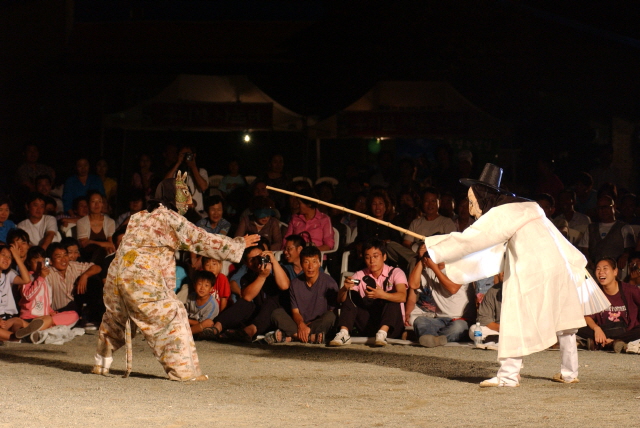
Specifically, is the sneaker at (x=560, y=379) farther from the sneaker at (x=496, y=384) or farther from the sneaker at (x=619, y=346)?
the sneaker at (x=619, y=346)

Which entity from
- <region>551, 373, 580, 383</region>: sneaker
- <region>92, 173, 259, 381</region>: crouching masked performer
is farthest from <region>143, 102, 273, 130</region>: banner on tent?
<region>551, 373, 580, 383</region>: sneaker

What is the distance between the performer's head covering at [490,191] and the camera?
19.8 feet

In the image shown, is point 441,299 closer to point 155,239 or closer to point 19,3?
point 155,239

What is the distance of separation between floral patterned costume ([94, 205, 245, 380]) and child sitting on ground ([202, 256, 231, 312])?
252 cm

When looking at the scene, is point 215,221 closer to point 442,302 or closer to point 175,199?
point 442,302

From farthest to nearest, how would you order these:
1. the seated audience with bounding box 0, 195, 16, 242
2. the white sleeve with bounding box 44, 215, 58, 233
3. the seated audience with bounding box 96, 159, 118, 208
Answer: the seated audience with bounding box 96, 159, 118, 208 < the white sleeve with bounding box 44, 215, 58, 233 < the seated audience with bounding box 0, 195, 16, 242

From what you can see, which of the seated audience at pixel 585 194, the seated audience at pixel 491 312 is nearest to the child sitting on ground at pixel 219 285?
the seated audience at pixel 491 312

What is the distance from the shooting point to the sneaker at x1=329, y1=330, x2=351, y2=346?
8.07 m

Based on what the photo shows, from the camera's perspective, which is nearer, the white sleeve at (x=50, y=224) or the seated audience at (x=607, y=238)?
the seated audience at (x=607, y=238)

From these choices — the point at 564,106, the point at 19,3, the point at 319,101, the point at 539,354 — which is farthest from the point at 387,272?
the point at 19,3

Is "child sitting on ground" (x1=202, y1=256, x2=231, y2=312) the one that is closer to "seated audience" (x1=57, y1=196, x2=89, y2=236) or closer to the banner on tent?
"seated audience" (x1=57, y1=196, x2=89, y2=236)

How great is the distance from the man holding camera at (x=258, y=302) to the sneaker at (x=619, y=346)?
302 centimetres

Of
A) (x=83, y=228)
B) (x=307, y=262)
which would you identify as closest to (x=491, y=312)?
(x=307, y=262)

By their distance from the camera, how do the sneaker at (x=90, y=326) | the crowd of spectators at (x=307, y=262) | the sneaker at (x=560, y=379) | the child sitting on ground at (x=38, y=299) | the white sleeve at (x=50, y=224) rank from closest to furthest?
1. the sneaker at (x=560, y=379)
2. the crowd of spectators at (x=307, y=262)
3. the child sitting on ground at (x=38, y=299)
4. the sneaker at (x=90, y=326)
5. the white sleeve at (x=50, y=224)
